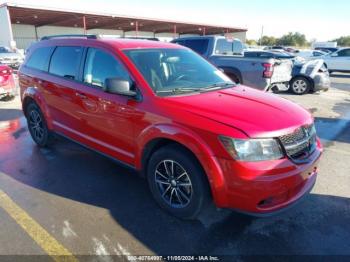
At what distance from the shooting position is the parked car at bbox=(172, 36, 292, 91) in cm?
869

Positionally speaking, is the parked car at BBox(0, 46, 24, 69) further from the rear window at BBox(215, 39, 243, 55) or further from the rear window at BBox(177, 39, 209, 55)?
the rear window at BBox(215, 39, 243, 55)

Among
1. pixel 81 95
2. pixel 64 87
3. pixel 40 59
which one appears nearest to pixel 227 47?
pixel 40 59

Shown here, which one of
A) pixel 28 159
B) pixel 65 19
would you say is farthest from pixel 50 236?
pixel 65 19

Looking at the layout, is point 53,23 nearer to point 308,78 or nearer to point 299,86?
point 299,86

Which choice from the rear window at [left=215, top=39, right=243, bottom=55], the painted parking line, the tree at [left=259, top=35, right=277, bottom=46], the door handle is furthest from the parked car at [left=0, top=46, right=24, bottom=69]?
the tree at [left=259, top=35, right=277, bottom=46]

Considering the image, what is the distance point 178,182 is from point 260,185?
0.90 meters

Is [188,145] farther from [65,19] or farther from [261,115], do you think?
[65,19]

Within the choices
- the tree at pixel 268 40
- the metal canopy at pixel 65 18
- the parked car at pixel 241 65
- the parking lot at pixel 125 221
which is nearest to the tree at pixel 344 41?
the tree at pixel 268 40

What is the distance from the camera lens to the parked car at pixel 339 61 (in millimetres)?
18328

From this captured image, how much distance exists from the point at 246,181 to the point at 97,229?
1.60 meters

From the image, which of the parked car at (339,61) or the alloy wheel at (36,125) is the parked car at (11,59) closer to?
the alloy wheel at (36,125)

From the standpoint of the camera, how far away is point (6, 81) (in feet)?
29.3

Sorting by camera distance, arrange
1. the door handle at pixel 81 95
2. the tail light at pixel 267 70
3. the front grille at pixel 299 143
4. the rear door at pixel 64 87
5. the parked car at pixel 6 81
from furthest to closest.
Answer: the parked car at pixel 6 81
the tail light at pixel 267 70
the rear door at pixel 64 87
the door handle at pixel 81 95
the front grille at pixel 299 143

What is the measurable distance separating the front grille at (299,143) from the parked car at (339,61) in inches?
709
